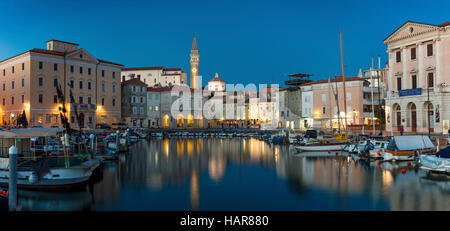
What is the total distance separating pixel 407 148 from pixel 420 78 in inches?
736

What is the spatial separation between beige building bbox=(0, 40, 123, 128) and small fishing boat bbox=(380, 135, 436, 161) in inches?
1664

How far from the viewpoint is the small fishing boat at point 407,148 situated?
25000 mm

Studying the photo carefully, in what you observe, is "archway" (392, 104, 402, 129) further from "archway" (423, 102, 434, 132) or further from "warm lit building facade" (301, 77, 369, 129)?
"warm lit building facade" (301, 77, 369, 129)

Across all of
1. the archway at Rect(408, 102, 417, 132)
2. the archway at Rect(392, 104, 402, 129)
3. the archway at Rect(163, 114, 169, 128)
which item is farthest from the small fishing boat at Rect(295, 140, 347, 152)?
the archway at Rect(163, 114, 169, 128)

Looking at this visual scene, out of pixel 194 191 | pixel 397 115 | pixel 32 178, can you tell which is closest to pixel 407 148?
pixel 194 191

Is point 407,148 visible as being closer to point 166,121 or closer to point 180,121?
point 166,121

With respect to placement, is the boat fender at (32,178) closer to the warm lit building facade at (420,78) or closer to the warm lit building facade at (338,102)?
the warm lit building facade at (420,78)

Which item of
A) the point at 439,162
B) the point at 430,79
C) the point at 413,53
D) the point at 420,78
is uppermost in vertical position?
the point at 413,53

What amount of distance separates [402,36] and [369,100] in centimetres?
1658

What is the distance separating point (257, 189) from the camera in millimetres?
17125

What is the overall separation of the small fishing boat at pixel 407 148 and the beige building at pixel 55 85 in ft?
139

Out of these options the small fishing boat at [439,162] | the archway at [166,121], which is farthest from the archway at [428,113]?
the archway at [166,121]

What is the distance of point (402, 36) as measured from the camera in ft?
137

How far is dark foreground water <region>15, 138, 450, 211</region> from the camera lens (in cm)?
1379
